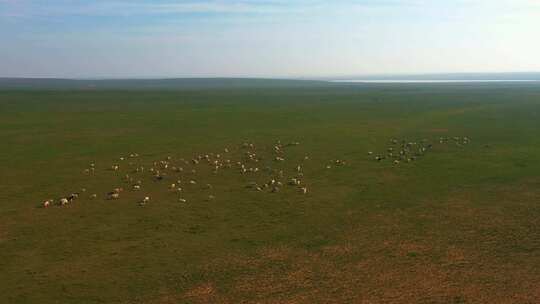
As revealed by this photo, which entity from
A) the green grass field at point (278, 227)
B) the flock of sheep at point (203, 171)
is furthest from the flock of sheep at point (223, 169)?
the green grass field at point (278, 227)

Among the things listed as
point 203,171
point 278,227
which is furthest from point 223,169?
point 278,227

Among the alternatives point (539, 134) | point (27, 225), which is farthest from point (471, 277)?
point (539, 134)

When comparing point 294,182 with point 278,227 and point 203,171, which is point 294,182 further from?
point 278,227

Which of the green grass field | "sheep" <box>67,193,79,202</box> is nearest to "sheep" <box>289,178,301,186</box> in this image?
the green grass field

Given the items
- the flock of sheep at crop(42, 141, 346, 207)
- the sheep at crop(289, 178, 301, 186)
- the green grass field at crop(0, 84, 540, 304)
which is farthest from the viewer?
the sheep at crop(289, 178, 301, 186)

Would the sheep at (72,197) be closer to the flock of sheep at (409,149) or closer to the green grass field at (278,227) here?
the green grass field at (278,227)

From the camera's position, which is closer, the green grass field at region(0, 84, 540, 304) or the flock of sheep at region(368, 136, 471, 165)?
the green grass field at region(0, 84, 540, 304)

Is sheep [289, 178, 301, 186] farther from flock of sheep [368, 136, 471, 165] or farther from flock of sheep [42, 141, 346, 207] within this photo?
flock of sheep [368, 136, 471, 165]

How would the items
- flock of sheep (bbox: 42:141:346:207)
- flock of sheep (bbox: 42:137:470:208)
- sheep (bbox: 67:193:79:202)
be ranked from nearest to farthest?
sheep (bbox: 67:193:79:202)
flock of sheep (bbox: 42:141:346:207)
flock of sheep (bbox: 42:137:470:208)
